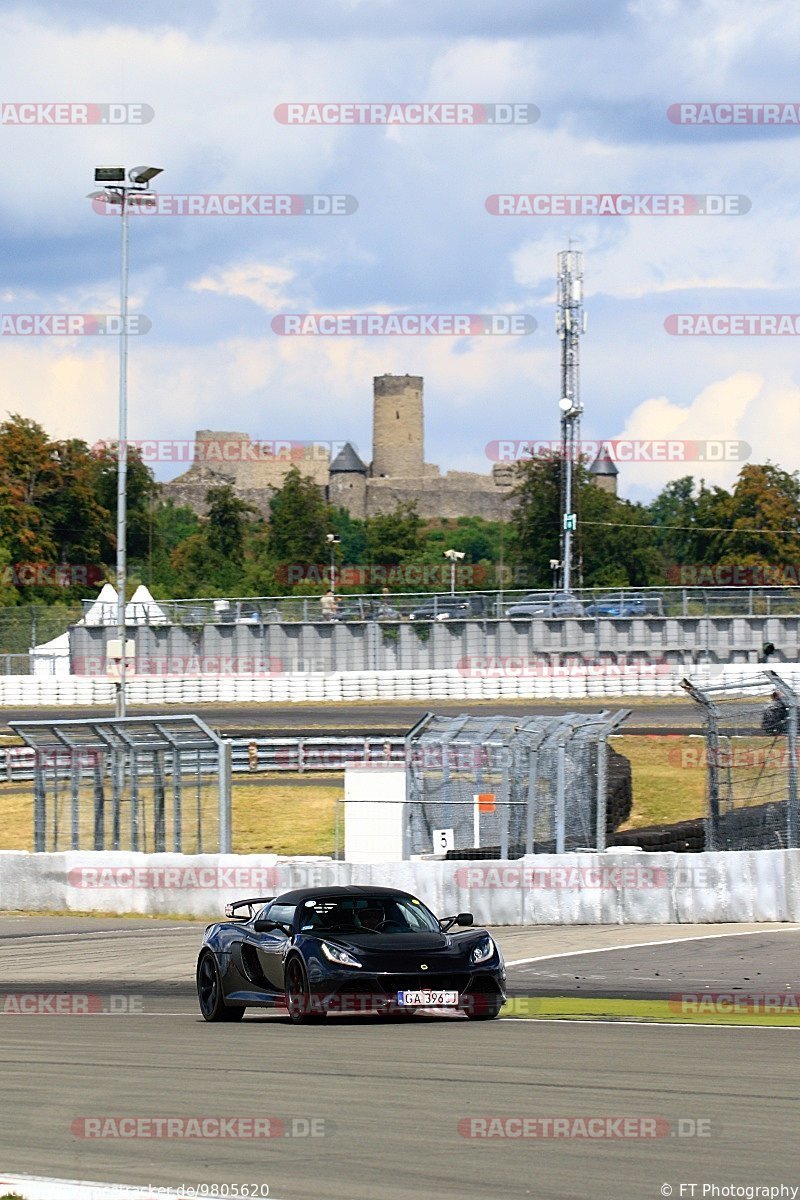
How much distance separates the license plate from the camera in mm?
11500

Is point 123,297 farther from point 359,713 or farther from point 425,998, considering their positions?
point 425,998

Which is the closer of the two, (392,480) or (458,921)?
(458,921)

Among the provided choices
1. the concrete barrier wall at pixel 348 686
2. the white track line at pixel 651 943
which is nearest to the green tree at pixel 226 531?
the concrete barrier wall at pixel 348 686

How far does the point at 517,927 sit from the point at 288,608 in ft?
109

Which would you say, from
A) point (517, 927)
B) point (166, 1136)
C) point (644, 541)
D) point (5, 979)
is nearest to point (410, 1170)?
point (166, 1136)

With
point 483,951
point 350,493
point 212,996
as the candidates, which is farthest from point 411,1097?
point 350,493

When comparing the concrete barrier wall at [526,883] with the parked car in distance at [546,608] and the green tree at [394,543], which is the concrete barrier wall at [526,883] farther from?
the green tree at [394,543]

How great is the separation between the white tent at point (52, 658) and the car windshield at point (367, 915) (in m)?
Result: 41.1

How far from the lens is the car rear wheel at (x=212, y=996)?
12.4 m

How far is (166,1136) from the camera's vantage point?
7.39 m

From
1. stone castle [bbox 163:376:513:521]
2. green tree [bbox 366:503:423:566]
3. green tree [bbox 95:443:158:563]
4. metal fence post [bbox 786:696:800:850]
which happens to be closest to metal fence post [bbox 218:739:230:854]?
metal fence post [bbox 786:696:800:850]

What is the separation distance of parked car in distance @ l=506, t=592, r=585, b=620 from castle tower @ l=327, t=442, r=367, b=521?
395ft

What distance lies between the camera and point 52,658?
172 feet

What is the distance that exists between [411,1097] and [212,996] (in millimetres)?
4539
